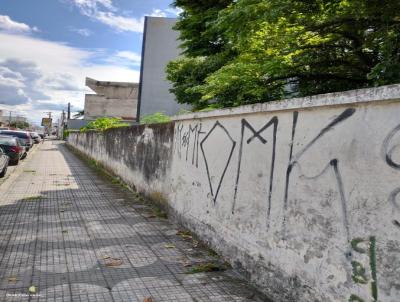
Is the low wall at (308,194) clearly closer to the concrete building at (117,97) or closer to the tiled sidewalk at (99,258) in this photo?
the tiled sidewalk at (99,258)

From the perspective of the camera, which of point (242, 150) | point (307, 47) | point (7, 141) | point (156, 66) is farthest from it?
point (156, 66)

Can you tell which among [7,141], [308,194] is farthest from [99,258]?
[7,141]

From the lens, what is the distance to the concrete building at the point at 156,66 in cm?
3247

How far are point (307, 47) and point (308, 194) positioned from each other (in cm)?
331

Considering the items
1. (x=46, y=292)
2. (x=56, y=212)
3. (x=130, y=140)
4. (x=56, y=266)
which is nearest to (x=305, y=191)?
(x=46, y=292)

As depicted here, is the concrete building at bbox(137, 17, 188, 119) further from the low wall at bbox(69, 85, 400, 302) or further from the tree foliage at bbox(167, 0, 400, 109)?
the low wall at bbox(69, 85, 400, 302)

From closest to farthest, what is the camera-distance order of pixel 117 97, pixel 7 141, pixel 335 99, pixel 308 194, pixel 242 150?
pixel 335 99, pixel 308 194, pixel 242 150, pixel 7 141, pixel 117 97

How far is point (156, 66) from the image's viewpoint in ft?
108

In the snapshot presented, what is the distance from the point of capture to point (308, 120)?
3713mm

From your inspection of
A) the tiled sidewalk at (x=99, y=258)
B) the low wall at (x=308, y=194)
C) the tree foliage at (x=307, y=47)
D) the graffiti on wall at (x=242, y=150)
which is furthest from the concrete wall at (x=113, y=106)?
the low wall at (x=308, y=194)

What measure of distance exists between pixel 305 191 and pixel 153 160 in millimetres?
6115

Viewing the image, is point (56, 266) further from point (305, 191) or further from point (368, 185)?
point (368, 185)

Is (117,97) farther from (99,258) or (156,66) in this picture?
(99,258)

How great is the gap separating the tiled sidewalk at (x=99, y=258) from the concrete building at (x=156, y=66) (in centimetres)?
2415
